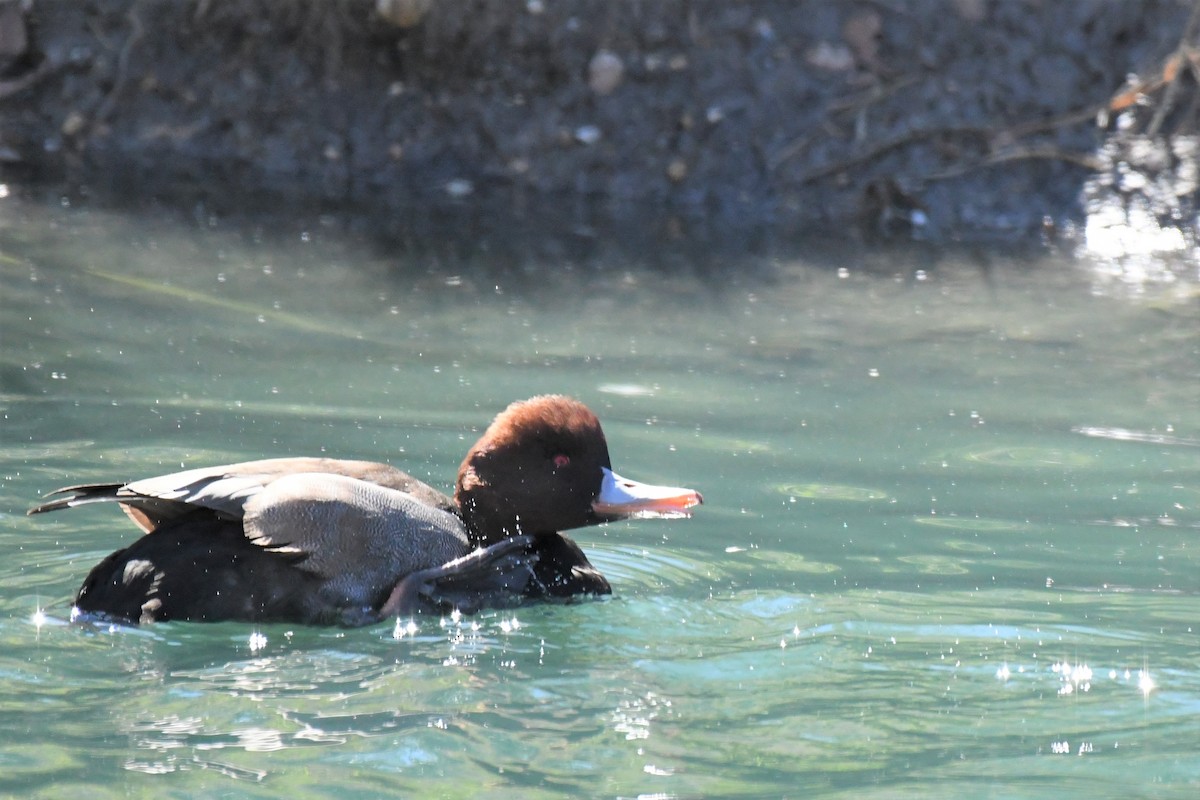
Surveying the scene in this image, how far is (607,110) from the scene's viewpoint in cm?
1012

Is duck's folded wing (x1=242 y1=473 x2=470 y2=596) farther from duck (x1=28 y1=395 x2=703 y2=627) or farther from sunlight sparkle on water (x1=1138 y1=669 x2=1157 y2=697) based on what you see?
sunlight sparkle on water (x1=1138 y1=669 x2=1157 y2=697)

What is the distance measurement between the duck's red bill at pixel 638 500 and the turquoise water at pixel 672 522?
21cm

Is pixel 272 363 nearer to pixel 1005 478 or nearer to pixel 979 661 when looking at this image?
pixel 1005 478

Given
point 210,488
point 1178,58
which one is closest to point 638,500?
point 210,488

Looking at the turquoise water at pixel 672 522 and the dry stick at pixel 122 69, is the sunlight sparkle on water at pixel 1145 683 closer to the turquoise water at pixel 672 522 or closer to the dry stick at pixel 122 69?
the turquoise water at pixel 672 522

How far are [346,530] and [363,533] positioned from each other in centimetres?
5

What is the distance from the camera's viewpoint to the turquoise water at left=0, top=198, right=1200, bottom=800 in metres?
3.38

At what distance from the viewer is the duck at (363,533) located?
4.18 m

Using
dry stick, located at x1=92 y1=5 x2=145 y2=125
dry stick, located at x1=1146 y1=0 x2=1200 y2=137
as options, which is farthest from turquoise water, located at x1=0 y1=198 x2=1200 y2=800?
dry stick, located at x1=92 y1=5 x2=145 y2=125

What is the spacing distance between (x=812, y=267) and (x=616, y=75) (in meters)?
2.42

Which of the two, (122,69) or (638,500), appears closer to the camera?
(638,500)

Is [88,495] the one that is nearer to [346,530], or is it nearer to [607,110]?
[346,530]

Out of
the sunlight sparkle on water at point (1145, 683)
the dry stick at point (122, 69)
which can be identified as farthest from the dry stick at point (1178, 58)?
the dry stick at point (122, 69)

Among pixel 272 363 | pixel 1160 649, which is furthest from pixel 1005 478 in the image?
pixel 272 363
